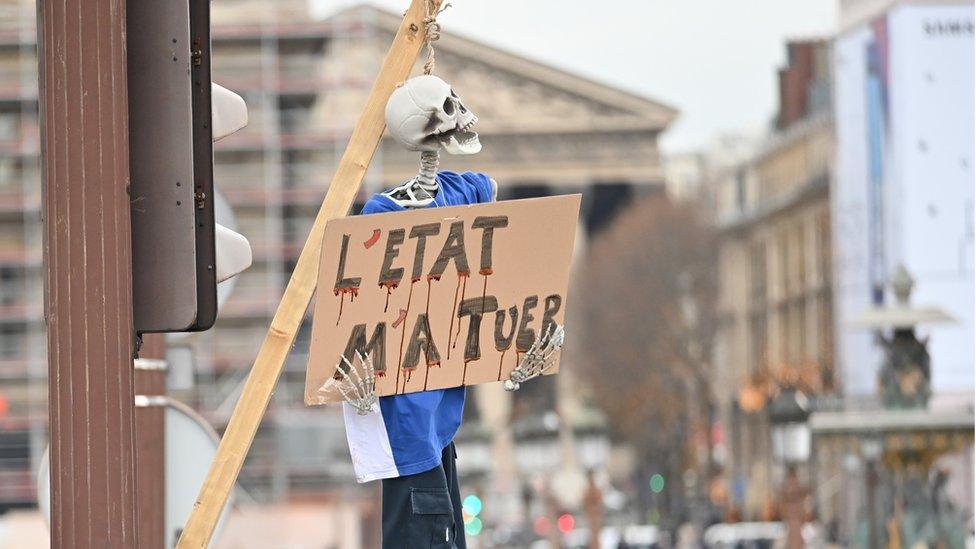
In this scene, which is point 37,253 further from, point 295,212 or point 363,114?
point 363,114

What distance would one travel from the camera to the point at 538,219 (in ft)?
12.3

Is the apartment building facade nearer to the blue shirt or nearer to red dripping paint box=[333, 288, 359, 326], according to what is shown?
the blue shirt

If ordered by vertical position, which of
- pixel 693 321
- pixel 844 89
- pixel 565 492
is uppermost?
pixel 844 89

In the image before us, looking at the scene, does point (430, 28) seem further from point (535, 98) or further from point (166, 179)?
point (535, 98)

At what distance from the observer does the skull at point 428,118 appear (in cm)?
379

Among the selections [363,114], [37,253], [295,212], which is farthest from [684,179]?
[363,114]

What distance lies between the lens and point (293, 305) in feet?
12.3

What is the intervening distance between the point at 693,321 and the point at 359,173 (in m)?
71.7

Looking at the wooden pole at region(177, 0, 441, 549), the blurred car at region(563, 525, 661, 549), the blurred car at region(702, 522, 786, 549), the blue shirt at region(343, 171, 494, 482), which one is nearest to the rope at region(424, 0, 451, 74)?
the wooden pole at region(177, 0, 441, 549)

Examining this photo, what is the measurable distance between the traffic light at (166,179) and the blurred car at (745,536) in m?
38.5

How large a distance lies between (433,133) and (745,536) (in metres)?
40.8

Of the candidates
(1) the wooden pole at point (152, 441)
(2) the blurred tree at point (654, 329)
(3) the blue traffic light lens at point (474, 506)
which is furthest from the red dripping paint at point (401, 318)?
(2) the blurred tree at point (654, 329)

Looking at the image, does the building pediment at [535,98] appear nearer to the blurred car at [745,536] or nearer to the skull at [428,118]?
the blurred car at [745,536]

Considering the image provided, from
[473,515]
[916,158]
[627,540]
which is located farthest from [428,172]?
[916,158]
